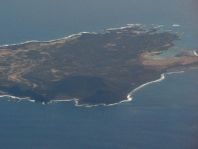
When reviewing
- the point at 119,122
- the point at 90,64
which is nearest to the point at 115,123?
→ the point at 119,122

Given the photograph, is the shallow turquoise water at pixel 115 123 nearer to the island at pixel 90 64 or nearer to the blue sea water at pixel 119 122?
the blue sea water at pixel 119 122

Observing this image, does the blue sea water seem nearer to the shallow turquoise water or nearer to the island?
the shallow turquoise water

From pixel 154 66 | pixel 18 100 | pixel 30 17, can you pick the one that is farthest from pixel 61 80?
pixel 30 17

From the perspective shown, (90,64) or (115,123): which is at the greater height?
(90,64)

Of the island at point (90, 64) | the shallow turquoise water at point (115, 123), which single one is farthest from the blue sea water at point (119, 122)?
the island at point (90, 64)

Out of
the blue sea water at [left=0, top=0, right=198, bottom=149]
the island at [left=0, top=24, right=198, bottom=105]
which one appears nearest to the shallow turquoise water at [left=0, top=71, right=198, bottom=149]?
the blue sea water at [left=0, top=0, right=198, bottom=149]

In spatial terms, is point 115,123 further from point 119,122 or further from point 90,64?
point 90,64

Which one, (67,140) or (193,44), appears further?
(193,44)

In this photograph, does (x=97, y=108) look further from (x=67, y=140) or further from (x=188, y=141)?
(x=188, y=141)
